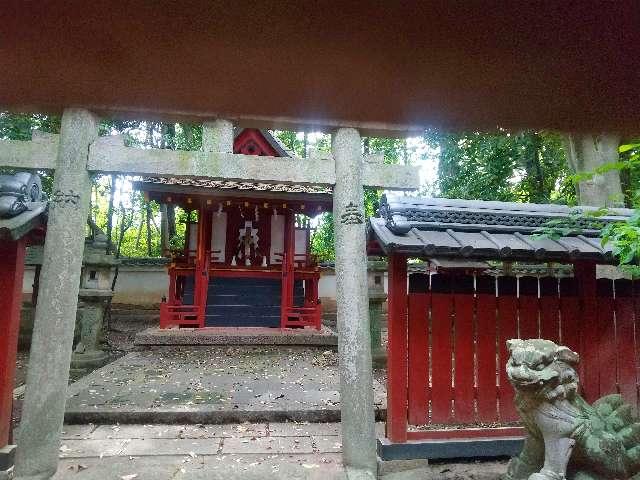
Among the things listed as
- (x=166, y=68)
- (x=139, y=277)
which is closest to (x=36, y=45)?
(x=166, y=68)

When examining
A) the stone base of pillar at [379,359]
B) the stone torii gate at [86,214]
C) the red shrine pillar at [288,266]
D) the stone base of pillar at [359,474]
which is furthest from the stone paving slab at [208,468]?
the red shrine pillar at [288,266]

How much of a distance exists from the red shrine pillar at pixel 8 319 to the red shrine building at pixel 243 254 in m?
6.49

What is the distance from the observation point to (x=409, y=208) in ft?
14.9

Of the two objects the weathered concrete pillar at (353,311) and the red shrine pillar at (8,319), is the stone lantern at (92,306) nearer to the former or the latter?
the red shrine pillar at (8,319)

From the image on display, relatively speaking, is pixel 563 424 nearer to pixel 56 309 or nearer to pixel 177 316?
pixel 56 309

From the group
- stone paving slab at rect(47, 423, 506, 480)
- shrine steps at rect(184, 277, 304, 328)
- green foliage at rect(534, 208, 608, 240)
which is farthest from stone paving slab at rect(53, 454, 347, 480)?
shrine steps at rect(184, 277, 304, 328)

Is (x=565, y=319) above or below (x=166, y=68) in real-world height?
below

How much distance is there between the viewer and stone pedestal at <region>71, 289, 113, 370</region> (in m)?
8.34

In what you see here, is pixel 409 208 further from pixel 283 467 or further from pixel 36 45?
pixel 36 45

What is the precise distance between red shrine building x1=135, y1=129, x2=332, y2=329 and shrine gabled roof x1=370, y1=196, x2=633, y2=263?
6.45 m

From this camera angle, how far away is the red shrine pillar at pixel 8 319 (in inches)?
154

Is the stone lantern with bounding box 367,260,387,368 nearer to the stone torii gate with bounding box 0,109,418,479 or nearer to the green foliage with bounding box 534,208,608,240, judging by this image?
the green foliage with bounding box 534,208,608,240

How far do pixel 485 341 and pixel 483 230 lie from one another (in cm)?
116

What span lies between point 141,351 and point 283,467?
253 inches
